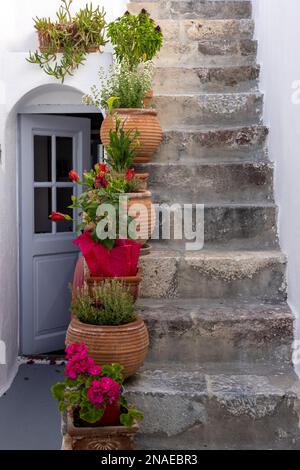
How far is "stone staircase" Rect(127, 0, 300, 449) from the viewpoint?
2508 millimetres

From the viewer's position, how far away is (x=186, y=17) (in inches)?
Result: 195

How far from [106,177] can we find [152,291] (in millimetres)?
608

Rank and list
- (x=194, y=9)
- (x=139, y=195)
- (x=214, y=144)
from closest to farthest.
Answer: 1. (x=139, y=195)
2. (x=214, y=144)
3. (x=194, y=9)

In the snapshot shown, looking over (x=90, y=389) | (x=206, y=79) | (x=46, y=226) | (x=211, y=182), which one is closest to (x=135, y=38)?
(x=206, y=79)

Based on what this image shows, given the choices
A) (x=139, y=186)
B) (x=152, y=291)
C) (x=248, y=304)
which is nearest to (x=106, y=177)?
(x=139, y=186)

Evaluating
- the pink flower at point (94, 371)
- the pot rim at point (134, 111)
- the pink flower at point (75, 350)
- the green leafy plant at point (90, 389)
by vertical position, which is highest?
the pot rim at point (134, 111)

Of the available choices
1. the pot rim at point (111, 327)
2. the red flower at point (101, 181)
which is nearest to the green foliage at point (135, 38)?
the red flower at point (101, 181)

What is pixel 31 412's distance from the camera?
440cm

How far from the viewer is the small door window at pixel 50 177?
5.58 meters

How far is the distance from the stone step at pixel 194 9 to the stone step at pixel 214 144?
4.96 ft

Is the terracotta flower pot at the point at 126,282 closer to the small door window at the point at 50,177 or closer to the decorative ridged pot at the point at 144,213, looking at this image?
the decorative ridged pot at the point at 144,213

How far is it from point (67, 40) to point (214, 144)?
143cm

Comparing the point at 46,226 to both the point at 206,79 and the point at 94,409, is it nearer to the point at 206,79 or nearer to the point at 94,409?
the point at 206,79

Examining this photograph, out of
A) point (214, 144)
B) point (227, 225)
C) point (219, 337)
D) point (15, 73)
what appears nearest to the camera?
point (219, 337)
